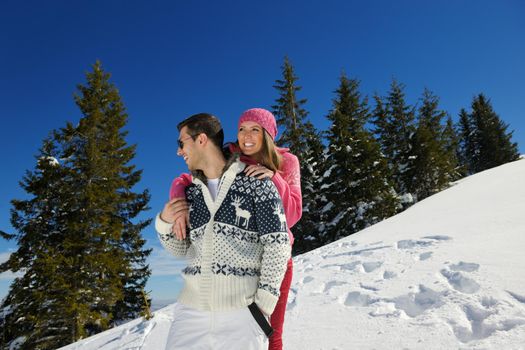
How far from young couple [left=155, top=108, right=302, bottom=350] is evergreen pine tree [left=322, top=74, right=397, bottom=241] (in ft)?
54.4

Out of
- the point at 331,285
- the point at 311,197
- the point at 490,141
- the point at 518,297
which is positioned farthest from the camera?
the point at 490,141

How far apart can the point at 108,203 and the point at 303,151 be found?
38.9ft

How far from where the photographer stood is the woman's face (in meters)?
2.42

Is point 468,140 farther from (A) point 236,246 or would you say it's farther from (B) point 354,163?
(A) point 236,246

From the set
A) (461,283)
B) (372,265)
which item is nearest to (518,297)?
(461,283)

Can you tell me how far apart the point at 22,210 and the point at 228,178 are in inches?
617

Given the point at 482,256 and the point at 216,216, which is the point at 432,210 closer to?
the point at 482,256

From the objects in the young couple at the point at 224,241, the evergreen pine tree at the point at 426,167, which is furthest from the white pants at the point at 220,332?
the evergreen pine tree at the point at 426,167

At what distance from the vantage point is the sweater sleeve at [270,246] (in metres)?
1.77

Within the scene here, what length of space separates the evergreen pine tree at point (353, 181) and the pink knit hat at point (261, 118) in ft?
53.5

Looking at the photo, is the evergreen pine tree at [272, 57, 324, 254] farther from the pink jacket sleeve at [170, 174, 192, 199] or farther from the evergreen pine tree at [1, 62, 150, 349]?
the pink jacket sleeve at [170, 174, 192, 199]

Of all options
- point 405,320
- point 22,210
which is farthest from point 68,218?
point 405,320

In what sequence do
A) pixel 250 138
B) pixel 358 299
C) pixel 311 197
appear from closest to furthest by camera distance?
pixel 250 138, pixel 358 299, pixel 311 197

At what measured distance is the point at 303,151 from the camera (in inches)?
827
